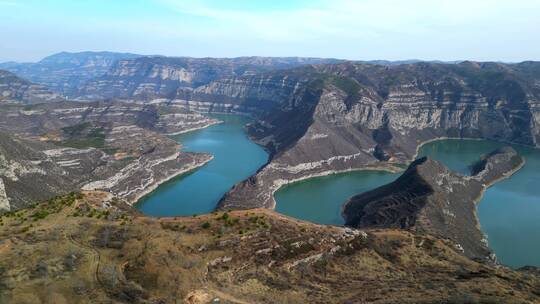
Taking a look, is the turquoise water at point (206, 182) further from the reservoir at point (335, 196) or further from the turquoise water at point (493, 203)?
the turquoise water at point (493, 203)

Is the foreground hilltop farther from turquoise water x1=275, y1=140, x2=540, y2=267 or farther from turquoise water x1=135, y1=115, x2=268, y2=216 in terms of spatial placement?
turquoise water x1=135, y1=115, x2=268, y2=216

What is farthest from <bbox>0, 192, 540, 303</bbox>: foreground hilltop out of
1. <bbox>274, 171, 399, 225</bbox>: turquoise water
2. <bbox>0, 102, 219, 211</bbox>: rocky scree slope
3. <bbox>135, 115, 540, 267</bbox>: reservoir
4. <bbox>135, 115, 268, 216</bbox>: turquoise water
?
<bbox>135, 115, 268, 216</bbox>: turquoise water

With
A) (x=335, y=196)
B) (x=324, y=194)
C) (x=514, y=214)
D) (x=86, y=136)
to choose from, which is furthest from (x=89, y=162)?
(x=514, y=214)

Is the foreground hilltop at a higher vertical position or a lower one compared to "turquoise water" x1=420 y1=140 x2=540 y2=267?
higher

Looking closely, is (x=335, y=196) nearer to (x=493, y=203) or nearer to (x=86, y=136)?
(x=493, y=203)

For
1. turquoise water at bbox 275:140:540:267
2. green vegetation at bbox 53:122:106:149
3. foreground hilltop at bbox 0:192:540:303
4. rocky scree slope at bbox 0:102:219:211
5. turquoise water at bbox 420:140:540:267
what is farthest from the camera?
green vegetation at bbox 53:122:106:149

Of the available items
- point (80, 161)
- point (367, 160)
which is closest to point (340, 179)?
point (367, 160)

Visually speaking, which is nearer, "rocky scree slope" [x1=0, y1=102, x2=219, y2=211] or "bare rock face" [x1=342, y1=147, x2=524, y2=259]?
"bare rock face" [x1=342, y1=147, x2=524, y2=259]

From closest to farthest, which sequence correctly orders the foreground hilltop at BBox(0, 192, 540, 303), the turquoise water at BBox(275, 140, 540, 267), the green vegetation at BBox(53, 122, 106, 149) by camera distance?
1. the foreground hilltop at BBox(0, 192, 540, 303)
2. the turquoise water at BBox(275, 140, 540, 267)
3. the green vegetation at BBox(53, 122, 106, 149)
